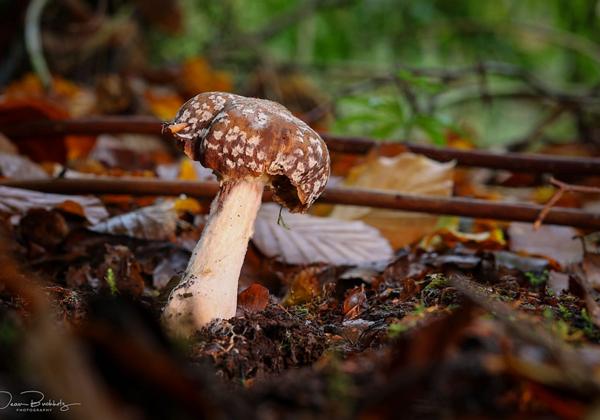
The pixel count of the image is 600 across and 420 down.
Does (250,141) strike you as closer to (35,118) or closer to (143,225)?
(143,225)

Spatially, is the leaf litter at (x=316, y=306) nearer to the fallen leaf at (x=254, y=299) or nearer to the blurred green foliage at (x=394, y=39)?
the fallen leaf at (x=254, y=299)

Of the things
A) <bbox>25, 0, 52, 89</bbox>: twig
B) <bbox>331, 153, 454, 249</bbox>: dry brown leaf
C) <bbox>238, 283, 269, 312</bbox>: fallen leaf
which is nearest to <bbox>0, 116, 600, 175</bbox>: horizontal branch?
<bbox>331, 153, 454, 249</bbox>: dry brown leaf

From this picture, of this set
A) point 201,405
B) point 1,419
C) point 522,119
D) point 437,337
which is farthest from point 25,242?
point 522,119

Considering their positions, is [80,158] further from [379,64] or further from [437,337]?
[379,64]

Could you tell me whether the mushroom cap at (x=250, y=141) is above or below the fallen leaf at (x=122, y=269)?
above

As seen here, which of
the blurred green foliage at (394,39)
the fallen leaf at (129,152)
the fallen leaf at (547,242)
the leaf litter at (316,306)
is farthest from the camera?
the blurred green foliage at (394,39)

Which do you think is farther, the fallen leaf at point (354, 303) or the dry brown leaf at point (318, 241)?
the dry brown leaf at point (318, 241)
